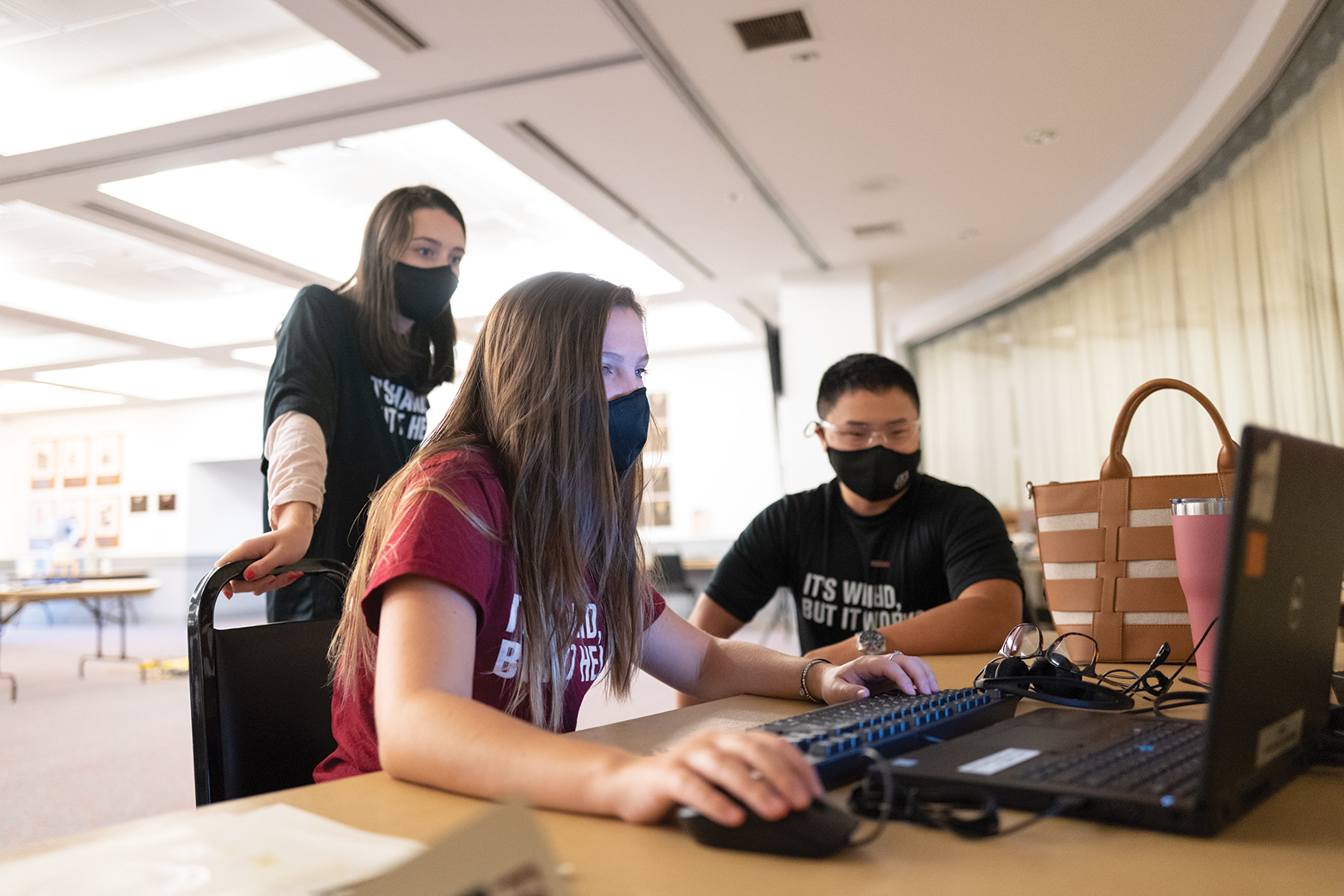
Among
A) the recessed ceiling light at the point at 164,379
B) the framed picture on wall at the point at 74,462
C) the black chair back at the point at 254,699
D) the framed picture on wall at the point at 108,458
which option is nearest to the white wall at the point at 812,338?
the black chair back at the point at 254,699

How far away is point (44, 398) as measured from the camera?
12.5 metres

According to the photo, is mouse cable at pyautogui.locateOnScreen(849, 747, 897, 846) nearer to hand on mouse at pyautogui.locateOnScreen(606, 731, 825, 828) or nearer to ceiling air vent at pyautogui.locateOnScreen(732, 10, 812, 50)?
hand on mouse at pyautogui.locateOnScreen(606, 731, 825, 828)

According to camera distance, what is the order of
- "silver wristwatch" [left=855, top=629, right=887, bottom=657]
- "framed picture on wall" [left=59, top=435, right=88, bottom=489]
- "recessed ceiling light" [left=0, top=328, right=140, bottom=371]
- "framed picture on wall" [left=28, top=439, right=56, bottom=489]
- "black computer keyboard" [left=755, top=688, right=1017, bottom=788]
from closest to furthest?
"black computer keyboard" [left=755, top=688, right=1017, bottom=788] → "silver wristwatch" [left=855, top=629, right=887, bottom=657] → "recessed ceiling light" [left=0, top=328, right=140, bottom=371] → "framed picture on wall" [left=59, top=435, right=88, bottom=489] → "framed picture on wall" [left=28, top=439, right=56, bottom=489]

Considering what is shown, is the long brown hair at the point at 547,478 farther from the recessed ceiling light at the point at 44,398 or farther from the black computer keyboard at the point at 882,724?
the recessed ceiling light at the point at 44,398

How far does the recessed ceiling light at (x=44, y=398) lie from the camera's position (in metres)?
11.8

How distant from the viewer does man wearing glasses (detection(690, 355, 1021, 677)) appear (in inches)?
74.4

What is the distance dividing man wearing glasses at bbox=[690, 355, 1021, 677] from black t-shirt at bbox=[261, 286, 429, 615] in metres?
0.75

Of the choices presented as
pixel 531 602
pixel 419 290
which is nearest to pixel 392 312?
pixel 419 290

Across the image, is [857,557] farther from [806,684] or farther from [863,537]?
[806,684]

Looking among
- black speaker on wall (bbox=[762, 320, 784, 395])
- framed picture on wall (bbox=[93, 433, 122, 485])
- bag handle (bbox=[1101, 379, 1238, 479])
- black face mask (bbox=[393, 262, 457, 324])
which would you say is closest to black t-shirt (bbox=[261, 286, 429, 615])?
black face mask (bbox=[393, 262, 457, 324])

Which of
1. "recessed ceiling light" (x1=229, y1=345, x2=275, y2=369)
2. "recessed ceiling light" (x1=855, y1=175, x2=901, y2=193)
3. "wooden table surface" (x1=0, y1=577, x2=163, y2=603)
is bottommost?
"wooden table surface" (x1=0, y1=577, x2=163, y2=603)

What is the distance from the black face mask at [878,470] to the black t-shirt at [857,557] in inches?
2.8

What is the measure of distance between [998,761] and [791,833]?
8.5 inches

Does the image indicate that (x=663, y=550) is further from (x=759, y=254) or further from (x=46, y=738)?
(x=46, y=738)
